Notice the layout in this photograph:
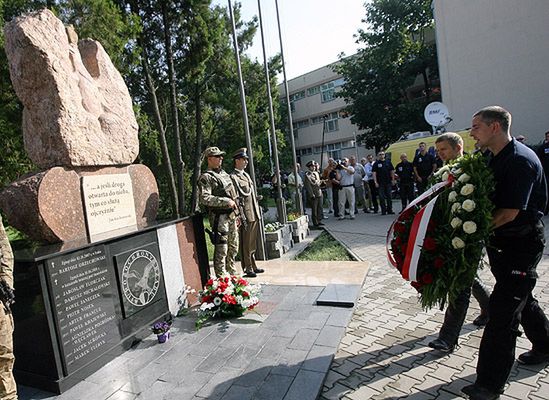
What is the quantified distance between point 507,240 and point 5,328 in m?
3.29

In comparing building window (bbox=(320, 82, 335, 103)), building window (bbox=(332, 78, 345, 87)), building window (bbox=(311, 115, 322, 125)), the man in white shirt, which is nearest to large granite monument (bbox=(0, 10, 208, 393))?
the man in white shirt

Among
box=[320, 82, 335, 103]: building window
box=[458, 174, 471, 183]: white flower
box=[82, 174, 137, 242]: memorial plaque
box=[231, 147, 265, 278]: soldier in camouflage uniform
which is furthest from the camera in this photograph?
box=[320, 82, 335, 103]: building window

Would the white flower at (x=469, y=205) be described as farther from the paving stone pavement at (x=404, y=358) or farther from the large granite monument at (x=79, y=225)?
the large granite monument at (x=79, y=225)

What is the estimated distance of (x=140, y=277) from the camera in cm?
383

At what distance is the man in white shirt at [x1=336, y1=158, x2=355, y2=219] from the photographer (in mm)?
10938

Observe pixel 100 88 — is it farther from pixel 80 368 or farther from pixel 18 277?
pixel 80 368

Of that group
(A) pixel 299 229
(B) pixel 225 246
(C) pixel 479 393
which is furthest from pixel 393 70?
(C) pixel 479 393

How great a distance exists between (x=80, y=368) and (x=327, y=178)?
924 centimetres

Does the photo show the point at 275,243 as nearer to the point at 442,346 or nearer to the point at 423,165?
the point at 442,346

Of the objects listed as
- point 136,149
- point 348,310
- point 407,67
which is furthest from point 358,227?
point 407,67

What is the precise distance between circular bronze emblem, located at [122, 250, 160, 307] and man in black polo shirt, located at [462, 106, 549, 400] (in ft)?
9.46

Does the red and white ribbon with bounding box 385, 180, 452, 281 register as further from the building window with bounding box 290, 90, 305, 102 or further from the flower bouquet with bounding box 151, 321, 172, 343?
the building window with bounding box 290, 90, 305, 102

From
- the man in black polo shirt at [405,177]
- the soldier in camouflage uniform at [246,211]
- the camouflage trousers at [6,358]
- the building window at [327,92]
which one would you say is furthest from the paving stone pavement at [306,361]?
the building window at [327,92]

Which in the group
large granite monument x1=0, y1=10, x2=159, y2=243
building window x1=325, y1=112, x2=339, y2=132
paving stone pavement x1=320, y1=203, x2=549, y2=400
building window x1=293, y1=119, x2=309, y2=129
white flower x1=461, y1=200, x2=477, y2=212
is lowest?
paving stone pavement x1=320, y1=203, x2=549, y2=400
